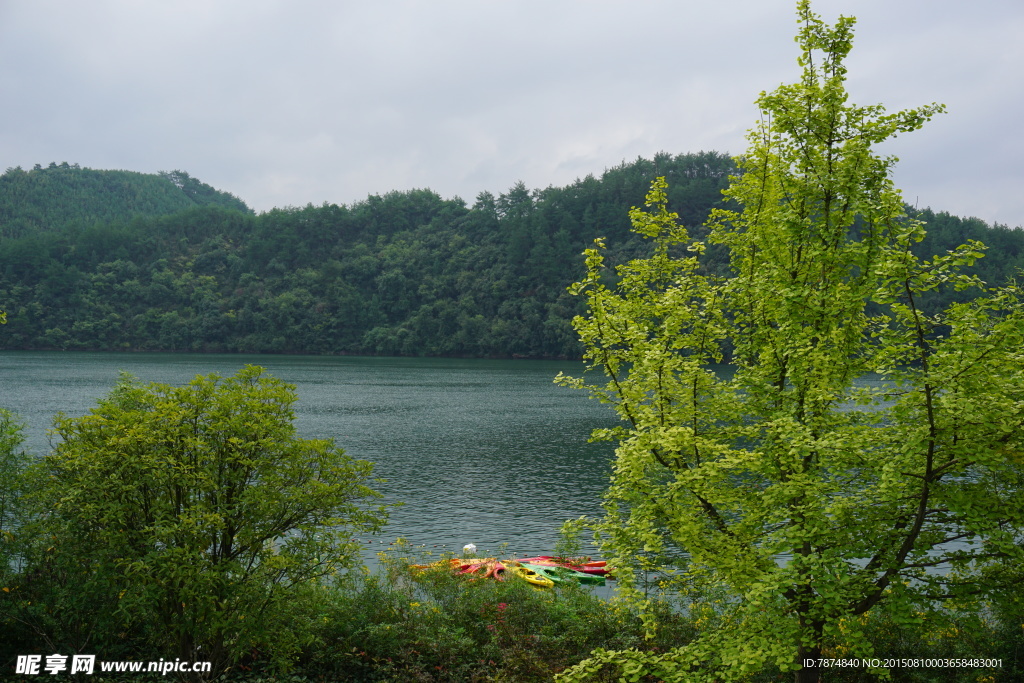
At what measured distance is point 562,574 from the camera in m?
18.6

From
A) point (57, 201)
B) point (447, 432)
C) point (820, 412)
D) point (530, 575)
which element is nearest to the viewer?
point (820, 412)

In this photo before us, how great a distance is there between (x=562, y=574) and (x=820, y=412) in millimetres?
11926

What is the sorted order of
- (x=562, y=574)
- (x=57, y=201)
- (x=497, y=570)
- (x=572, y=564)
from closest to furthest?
(x=497, y=570), (x=562, y=574), (x=572, y=564), (x=57, y=201)

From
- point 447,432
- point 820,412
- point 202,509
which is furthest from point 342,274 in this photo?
point 820,412

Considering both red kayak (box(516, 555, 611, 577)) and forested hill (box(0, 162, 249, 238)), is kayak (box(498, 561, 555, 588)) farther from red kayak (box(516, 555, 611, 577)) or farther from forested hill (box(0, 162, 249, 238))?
forested hill (box(0, 162, 249, 238))

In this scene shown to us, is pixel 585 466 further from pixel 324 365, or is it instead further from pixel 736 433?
pixel 324 365

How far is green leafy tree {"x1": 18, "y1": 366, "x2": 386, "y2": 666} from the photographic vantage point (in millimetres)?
8102

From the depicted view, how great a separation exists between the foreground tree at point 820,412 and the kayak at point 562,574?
33.2ft

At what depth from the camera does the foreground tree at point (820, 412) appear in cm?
670

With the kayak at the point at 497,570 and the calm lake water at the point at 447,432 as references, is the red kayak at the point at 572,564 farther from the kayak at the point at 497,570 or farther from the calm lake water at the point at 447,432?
the calm lake water at the point at 447,432

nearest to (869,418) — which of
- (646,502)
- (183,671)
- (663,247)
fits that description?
(646,502)

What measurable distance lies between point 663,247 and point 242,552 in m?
6.62

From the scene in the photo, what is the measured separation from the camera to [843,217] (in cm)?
775

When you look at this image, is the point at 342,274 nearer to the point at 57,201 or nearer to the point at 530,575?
the point at 57,201
